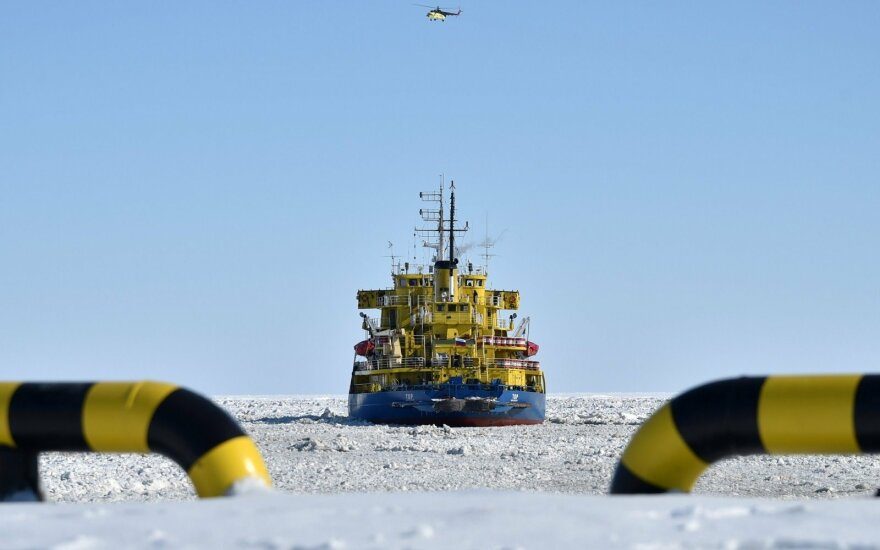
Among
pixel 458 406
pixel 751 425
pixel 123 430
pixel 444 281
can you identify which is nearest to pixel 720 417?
pixel 751 425

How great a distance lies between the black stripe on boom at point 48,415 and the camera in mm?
5723

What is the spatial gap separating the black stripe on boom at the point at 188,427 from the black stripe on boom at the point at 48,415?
425mm

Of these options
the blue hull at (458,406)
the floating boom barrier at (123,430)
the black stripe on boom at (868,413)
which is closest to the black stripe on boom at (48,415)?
the floating boom barrier at (123,430)

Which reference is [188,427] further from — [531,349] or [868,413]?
[531,349]

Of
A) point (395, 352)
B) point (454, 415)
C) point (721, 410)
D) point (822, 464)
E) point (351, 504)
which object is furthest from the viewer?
point (395, 352)

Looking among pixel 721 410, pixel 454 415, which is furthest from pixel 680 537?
pixel 454 415

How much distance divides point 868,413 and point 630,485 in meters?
1.12

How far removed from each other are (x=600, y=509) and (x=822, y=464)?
55.1ft

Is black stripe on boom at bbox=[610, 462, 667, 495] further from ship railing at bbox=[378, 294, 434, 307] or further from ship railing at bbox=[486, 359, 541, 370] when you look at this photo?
ship railing at bbox=[378, 294, 434, 307]

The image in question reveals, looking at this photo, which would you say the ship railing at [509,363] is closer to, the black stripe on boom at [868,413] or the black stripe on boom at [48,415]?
the black stripe on boom at [48,415]

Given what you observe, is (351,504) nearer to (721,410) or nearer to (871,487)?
(721,410)

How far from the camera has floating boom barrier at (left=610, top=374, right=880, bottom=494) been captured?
5.12 m

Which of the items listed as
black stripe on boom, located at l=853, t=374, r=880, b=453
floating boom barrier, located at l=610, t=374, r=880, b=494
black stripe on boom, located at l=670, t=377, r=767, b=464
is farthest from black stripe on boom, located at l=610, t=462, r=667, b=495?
black stripe on boom, located at l=853, t=374, r=880, b=453

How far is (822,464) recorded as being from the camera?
2000cm
